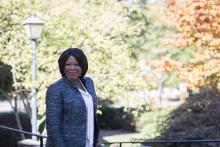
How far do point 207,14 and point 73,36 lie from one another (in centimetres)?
343

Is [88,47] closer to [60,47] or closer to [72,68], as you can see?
[60,47]

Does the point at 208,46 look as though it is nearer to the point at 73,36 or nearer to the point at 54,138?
the point at 73,36

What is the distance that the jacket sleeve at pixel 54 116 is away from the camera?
3.41m

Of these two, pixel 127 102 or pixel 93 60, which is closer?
pixel 93 60

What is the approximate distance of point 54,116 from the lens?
3412 millimetres

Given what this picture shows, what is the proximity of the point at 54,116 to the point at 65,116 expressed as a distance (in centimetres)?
9

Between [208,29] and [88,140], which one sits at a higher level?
[208,29]

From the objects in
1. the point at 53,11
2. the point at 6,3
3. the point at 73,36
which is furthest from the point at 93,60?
the point at 6,3

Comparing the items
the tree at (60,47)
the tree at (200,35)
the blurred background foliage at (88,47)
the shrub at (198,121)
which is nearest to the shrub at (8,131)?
the blurred background foliage at (88,47)

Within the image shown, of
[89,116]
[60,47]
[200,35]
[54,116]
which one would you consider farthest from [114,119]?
[54,116]

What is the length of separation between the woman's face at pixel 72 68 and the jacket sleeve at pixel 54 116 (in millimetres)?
164

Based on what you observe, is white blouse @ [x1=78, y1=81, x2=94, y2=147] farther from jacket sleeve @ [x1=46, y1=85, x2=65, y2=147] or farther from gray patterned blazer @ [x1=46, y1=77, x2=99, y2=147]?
jacket sleeve @ [x1=46, y1=85, x2=65, y2=147]

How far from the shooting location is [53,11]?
41.4 feet

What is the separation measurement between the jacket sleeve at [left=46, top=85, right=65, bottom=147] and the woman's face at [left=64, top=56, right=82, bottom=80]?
16cm
